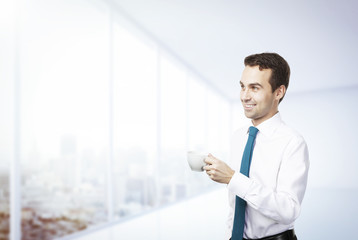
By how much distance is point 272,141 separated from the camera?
1.19 m

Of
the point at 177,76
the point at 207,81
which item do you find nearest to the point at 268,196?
the point at 177,76

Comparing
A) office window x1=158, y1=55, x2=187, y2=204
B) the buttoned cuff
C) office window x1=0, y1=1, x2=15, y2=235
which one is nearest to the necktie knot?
the buttoned cuff

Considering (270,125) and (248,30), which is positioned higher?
(248,30)

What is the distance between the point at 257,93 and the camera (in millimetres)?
1197

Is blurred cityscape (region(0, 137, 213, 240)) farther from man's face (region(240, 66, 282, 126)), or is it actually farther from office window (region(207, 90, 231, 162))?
office window (region(207, 90, 231, 162))

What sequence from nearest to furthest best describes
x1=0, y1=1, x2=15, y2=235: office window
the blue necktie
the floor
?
the blue necktie < x1=0, y1=1, x2=15, y2=235: office window < the floor

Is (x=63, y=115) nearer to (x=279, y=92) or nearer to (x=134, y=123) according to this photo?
(x=134, y=123)

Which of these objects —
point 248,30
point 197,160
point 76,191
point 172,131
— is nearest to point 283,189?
point 197,160

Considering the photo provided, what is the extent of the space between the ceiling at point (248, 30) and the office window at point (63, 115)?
2.48 ft

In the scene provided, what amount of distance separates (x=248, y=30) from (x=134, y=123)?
90.0 inches

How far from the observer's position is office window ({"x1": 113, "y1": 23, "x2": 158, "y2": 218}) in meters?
4.28

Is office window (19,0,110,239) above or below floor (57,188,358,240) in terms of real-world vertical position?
above

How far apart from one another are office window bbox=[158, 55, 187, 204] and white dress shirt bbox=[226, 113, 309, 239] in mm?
4237

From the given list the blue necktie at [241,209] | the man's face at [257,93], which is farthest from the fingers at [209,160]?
the man's face at [257,93]
